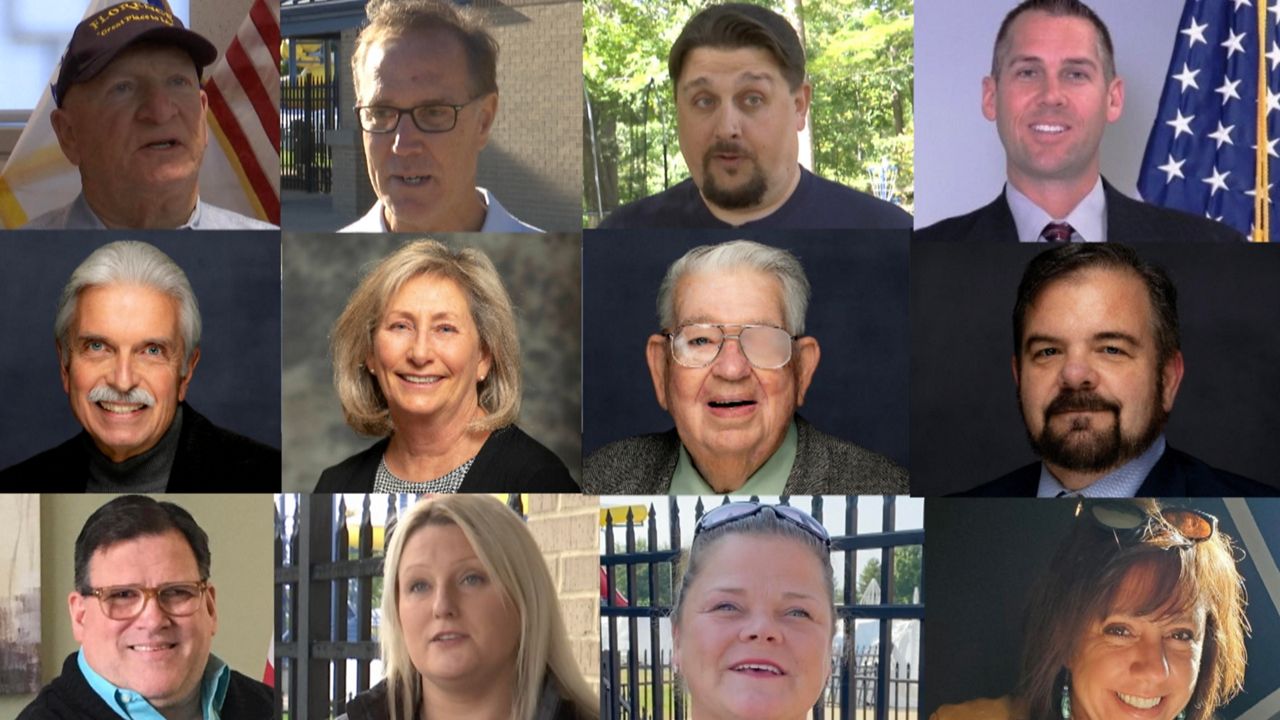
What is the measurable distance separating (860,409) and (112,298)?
2.38 metres

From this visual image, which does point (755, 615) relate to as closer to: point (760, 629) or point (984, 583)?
point (760, 629)

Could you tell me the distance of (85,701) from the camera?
462 centimetres

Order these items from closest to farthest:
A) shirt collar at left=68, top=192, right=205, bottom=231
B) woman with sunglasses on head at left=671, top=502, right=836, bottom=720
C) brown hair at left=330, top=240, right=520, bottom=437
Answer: woman with sunglasses on head at left=671, top=502, right=836, bottom=720 → brown hair at left=330, top=240, right=520, bottom=437 → shirt collar at left=68, top=192, right=205, bottom=231

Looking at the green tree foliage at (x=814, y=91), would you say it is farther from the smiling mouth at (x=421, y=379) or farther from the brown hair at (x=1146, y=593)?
the brown hair at (x=1146, y=593)

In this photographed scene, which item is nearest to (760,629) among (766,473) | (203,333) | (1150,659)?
(766,473)

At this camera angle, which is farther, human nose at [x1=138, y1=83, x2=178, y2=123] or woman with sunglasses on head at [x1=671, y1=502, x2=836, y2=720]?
human nose at [x1=138, y1=83, x2=178, y2=123]

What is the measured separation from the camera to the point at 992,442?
450 cm

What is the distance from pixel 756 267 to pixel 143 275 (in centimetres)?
193

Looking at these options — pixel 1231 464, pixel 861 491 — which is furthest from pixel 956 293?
pixel 1231 464

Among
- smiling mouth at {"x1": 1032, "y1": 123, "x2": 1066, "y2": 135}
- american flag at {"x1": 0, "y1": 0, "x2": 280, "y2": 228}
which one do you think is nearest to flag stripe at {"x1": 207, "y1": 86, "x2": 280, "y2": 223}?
american flag at {"x1": 0, "y1": 0, "x2": 280, "y2": 228}

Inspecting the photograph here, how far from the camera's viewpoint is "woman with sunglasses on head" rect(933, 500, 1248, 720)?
4488 mm

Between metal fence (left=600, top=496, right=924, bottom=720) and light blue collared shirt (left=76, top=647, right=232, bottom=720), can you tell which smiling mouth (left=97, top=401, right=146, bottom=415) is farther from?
metal fence (left=600, top=496, right=924, bottom=720)

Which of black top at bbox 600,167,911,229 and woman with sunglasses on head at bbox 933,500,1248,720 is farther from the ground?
black top at bbox 600,167,911,229

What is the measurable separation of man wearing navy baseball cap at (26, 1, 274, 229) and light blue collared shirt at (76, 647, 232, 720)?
1408mm
